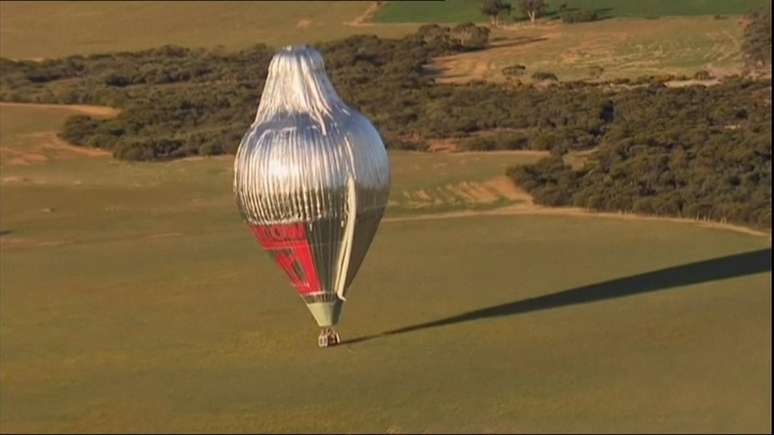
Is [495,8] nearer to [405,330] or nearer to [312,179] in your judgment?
[405,330]

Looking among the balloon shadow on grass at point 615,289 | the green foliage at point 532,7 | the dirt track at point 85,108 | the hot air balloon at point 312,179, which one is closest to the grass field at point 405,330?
the balloon shadow on grass at point 615,289

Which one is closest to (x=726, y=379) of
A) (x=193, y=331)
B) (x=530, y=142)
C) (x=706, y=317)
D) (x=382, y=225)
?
(x=706, y=317)

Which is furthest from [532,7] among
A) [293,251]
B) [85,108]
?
[293,251]

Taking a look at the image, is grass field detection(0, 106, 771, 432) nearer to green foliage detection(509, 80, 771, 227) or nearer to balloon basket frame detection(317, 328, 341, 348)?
balloon basket frame detection(317, 328, 341, 348)

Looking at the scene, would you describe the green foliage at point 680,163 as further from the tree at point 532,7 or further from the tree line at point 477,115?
the tree at point 532,7

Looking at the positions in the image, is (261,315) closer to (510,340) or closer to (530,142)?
(510,340)

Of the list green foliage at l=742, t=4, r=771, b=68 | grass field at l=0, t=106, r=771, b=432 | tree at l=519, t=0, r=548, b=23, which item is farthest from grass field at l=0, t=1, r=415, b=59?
grass field at l=0, t=106, r=771, b=432
